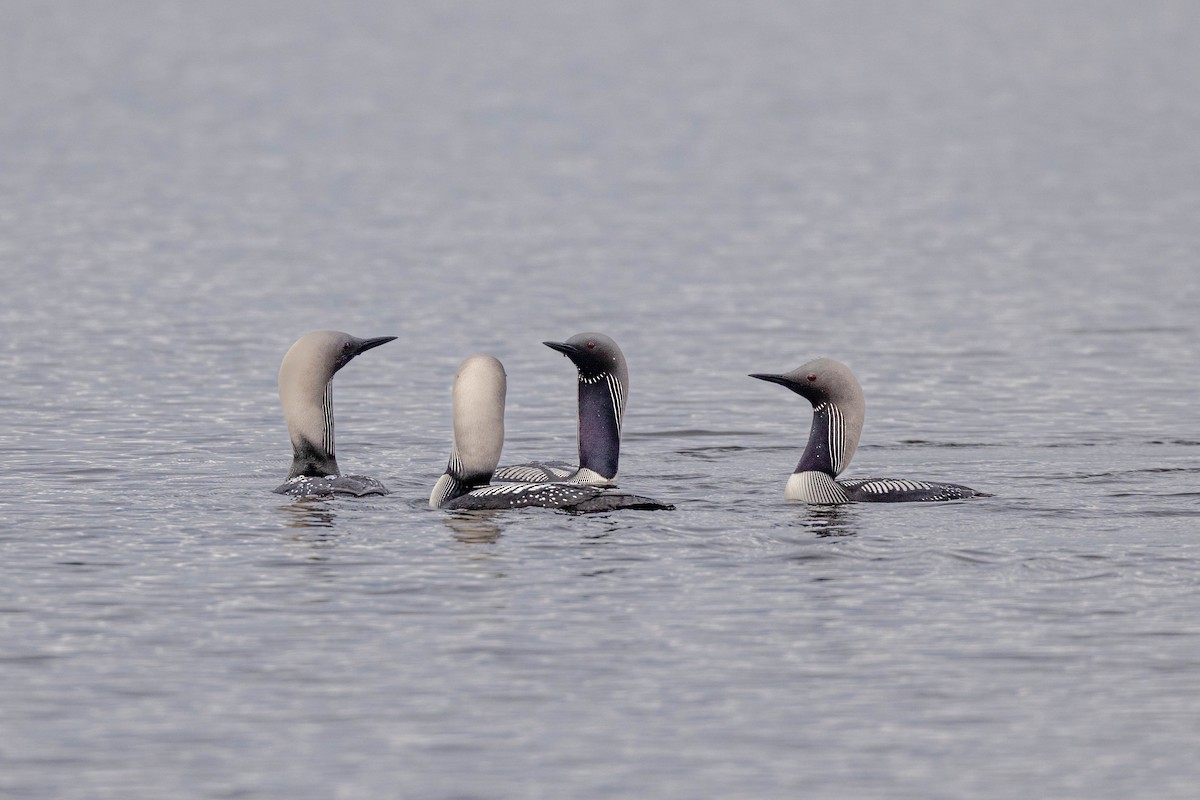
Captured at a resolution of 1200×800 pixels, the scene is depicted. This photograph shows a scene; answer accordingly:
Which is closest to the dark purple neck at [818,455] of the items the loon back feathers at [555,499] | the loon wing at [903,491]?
the loon wing at [903,491]

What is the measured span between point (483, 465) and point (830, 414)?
2.26 m

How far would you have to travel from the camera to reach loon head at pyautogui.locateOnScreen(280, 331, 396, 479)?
14.2 metres

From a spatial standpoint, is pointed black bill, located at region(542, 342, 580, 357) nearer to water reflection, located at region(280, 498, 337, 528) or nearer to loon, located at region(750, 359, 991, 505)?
loon, located at region(750, 359, 991, 505)

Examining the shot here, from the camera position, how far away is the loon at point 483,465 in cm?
1340

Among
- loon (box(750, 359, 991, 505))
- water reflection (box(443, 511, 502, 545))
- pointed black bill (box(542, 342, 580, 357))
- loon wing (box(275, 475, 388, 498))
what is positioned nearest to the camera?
water reflection (box(443, 511, 502, 545))

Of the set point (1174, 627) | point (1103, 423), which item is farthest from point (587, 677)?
point (1103, 423)

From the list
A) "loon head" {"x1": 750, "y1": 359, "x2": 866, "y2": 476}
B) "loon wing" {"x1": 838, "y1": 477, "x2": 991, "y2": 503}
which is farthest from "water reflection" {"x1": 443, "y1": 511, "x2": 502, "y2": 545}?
"loon wing" {"x1": 838, "y1": 477, "x2": 991, "y2": 503}

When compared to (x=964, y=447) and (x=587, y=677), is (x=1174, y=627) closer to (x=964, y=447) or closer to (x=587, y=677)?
(x=587, y=677)

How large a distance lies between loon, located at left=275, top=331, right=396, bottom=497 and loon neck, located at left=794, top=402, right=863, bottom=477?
2.74 metres

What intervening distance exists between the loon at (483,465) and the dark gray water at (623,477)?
0.27 metres

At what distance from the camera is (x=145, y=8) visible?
356ft

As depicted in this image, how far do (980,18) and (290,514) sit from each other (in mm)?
104851

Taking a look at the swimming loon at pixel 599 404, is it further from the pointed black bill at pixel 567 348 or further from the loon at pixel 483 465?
the loon at pixel 483 465

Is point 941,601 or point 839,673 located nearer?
point 839,673
